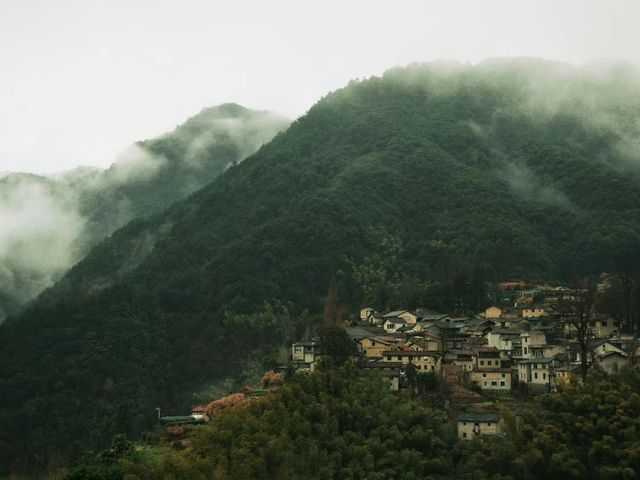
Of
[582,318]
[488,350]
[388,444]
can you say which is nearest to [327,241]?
[488,350]

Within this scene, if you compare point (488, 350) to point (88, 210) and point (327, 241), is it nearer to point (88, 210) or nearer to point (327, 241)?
point (327, 241)

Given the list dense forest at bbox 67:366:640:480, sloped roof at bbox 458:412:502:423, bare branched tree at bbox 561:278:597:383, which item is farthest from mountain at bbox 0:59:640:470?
sloped roof at bbox 458:412:502:423

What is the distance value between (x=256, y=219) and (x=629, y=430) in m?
74.2

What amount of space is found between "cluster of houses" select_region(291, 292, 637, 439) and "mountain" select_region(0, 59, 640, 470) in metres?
8.71

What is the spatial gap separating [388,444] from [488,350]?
12.6 m

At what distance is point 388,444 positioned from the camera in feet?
144

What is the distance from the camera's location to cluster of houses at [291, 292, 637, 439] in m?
51.4

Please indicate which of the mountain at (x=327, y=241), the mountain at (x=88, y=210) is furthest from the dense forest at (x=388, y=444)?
the mountain at (x=88, y=210)

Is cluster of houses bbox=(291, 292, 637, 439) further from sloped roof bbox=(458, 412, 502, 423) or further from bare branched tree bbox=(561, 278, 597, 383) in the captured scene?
bare branched tree bbox=(561, 278, 597, 383)

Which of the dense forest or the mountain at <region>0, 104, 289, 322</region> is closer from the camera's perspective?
the dense forest

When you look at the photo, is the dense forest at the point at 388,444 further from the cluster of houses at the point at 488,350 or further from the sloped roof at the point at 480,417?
the cluster of houses at the point at 488,350

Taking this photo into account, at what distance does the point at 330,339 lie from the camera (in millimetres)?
54031

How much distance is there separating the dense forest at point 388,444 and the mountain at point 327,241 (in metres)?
17.5

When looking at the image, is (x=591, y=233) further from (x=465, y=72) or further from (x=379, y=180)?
(x=465, y=72)
